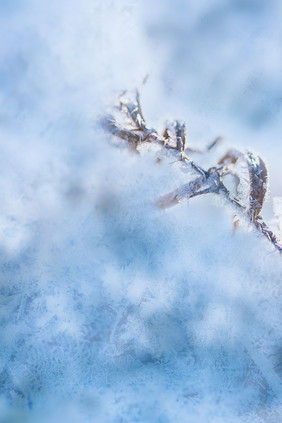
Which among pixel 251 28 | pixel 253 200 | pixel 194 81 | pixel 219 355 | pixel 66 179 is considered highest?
pixel 251 28

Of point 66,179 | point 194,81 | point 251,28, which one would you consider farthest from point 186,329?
point 251,28

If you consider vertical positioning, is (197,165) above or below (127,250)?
above

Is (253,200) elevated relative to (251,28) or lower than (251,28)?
lower

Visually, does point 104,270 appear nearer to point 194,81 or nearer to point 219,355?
point 219,355
